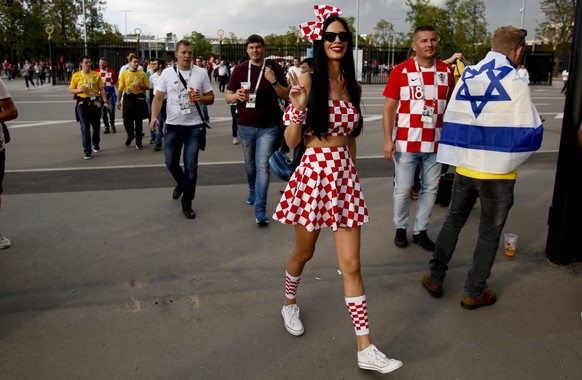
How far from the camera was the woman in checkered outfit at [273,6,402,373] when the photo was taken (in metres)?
3.05

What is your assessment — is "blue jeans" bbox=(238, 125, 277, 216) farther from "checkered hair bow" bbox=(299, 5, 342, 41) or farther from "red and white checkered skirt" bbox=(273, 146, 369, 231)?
"checkered hair bow" bbox=(299, 5, 342, 41)

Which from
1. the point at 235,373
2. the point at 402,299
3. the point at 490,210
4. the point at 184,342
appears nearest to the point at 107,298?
the point at 184,342

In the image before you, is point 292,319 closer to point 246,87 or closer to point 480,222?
point 480,222

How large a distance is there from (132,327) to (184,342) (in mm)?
440

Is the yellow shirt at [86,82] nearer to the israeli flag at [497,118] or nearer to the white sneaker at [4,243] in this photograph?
the white sneaker at [4,243]

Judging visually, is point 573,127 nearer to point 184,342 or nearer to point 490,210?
point 490,210

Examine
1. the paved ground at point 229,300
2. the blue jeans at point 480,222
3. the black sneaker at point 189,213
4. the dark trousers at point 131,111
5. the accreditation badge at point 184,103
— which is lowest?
the paved ground at point 229,300

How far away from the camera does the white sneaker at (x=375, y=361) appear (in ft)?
9.56

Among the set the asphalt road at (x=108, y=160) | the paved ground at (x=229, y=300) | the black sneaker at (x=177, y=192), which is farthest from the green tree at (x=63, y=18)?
the paved ground at (x=229, y=300)

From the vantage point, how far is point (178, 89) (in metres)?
6.08

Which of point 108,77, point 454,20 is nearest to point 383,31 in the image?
point 454,20

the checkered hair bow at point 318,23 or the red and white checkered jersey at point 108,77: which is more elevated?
the checkered hair bow at point 318,23

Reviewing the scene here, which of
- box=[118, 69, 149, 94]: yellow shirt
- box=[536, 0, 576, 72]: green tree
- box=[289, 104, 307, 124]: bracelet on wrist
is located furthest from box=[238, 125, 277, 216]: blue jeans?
box=[536, 0, 576, 72]: green tree

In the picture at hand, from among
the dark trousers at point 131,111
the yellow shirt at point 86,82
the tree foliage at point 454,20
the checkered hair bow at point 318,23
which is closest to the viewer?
the checkered hair bow at point 318,23
